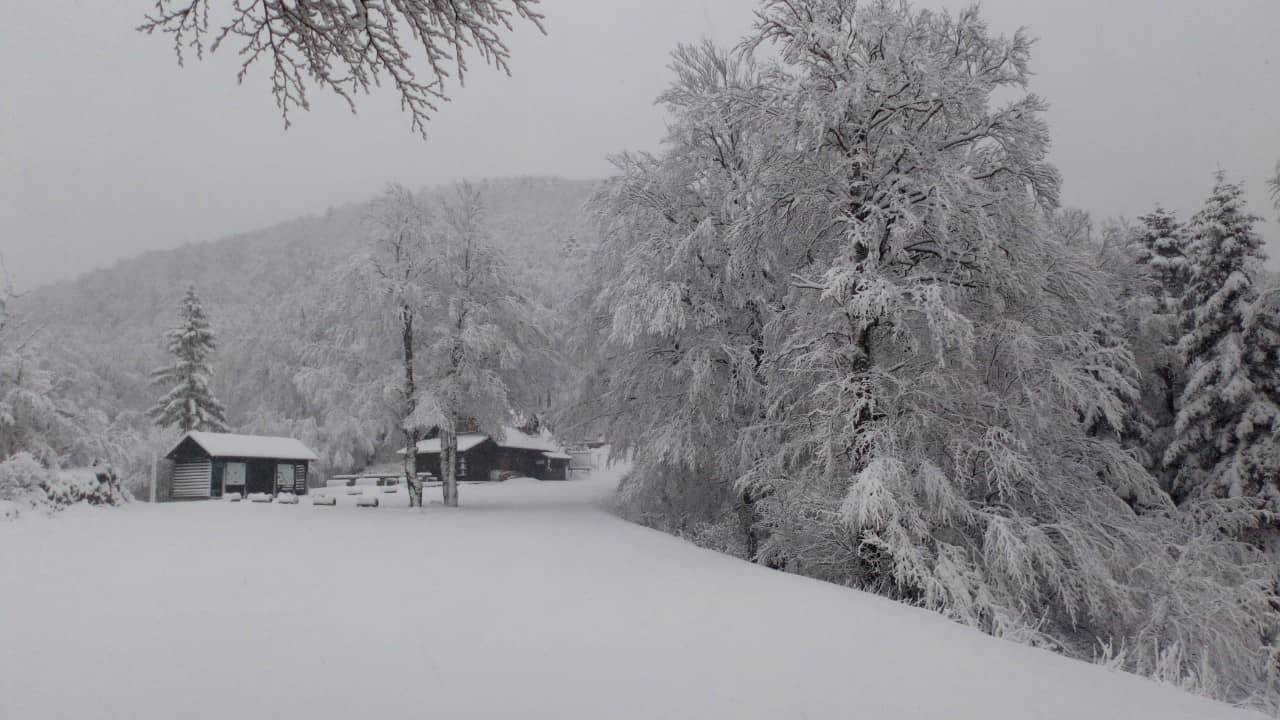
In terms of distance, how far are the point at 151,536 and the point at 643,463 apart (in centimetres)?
1132

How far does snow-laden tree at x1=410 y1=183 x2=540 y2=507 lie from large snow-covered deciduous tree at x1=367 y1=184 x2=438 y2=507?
404 mm

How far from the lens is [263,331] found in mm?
63125

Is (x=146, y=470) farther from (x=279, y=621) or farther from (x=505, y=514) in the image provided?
(x=279, y=621)

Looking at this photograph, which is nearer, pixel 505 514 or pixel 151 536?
pixel 151 536

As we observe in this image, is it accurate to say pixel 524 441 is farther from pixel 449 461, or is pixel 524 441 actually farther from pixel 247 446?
pixel 449 461

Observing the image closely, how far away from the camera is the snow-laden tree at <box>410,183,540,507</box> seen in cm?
2386

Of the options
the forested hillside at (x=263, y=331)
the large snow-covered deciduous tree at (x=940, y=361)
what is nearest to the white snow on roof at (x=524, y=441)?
the forested hillside at (x=263, y=331)

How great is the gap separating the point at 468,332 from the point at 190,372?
30.8 m

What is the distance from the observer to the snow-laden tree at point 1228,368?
1934 cm

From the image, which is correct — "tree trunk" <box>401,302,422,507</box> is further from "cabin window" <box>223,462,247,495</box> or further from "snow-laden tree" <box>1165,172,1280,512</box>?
"snow-laden tree" <box>1165,172,1280,512</box>

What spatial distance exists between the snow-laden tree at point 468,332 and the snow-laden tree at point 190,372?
87.5 ft

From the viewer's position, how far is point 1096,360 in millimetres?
14648

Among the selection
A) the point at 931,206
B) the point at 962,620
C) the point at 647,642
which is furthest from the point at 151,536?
the point at 931,206

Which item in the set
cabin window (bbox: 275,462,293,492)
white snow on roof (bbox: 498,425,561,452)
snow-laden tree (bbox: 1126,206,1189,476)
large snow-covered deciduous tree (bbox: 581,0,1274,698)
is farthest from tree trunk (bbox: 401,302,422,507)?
white snow on roof (bbox: 498,425,561,452)
